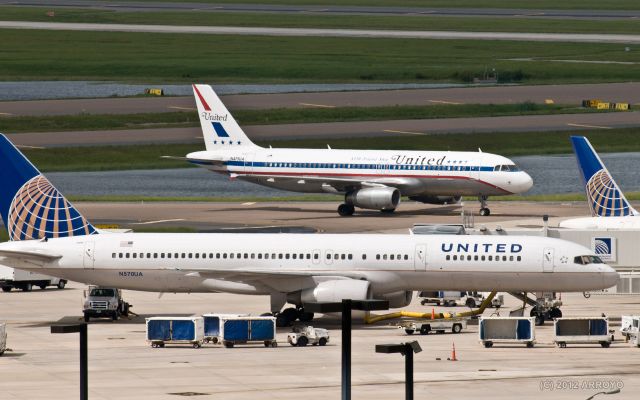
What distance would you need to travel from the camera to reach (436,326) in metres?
62.6

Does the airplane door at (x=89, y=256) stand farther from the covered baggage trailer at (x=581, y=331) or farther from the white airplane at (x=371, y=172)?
the white airplane at (x=371, y=172)

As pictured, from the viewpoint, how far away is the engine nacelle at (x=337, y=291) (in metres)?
62.5

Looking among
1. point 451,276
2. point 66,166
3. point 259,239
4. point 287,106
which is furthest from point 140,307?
point 287,106

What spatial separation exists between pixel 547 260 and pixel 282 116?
11256 cm

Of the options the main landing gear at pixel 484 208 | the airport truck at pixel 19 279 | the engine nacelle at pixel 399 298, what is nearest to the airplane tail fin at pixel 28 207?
the airport truck at pixel 19 279

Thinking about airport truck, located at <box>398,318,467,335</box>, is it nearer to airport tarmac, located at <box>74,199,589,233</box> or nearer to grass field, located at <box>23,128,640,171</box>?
airport tarmac, located at <box>74,199,589,233</box>

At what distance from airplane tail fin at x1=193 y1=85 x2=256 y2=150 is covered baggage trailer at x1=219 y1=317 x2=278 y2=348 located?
53339 millimetres

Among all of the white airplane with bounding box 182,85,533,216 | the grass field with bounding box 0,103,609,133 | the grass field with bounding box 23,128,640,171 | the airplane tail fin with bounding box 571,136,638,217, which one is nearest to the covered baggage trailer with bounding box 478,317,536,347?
the airplane tail fin with bounding box 571,136,638,217

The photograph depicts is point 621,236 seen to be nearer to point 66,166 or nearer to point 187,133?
point 66,166

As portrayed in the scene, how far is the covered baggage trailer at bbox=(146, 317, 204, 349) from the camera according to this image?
58719 mm

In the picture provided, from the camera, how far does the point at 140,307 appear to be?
237ft

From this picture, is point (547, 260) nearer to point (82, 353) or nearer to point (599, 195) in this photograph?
point (599, 195)

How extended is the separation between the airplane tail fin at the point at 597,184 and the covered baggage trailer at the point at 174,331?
24.6 metres

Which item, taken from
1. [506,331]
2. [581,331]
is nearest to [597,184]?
[581,331]
